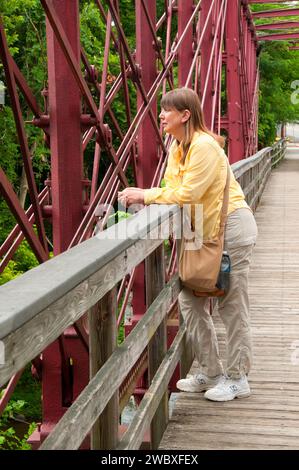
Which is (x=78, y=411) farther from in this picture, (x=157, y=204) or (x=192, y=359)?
(x=192, y=359)

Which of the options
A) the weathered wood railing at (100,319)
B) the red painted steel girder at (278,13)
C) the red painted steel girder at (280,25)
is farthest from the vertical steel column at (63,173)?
the red painted steel girder at (280,25)

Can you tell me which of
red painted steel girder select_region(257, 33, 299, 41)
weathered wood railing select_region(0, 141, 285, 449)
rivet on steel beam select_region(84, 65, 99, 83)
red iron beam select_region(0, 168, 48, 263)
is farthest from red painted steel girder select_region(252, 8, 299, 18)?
red iron beam select_region(0, 168, 48, 263)

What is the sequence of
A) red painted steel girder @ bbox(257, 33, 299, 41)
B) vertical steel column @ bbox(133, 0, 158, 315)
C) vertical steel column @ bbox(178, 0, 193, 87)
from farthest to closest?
1. red painted steel girder @ bbox(257, 33, 299, 41)
2. vertical steel column @ bbox(178, 0, 193, 87)
3. vertical steel column @ bbox(133, 0, 158, 315)

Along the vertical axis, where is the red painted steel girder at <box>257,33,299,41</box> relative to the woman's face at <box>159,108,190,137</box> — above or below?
above

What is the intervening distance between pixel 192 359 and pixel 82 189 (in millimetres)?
1297

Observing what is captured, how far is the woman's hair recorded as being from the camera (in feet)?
13.2

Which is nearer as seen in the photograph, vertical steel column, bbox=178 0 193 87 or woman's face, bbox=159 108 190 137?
woman's face, bbox=159 108 190 137

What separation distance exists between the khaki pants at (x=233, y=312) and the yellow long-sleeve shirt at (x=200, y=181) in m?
0.20

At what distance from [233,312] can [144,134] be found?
9.58 feet

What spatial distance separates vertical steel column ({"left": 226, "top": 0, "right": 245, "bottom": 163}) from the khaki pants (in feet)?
40.0

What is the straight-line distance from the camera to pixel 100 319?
2.77 m

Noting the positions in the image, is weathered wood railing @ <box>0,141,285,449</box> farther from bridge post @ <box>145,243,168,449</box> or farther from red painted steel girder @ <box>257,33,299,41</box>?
red painted steel girder @ <box>257,33,299,41</box>

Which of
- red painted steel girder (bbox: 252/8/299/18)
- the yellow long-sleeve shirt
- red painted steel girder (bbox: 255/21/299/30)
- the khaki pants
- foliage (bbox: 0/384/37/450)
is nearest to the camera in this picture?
the yellow long-sleeve shirt
